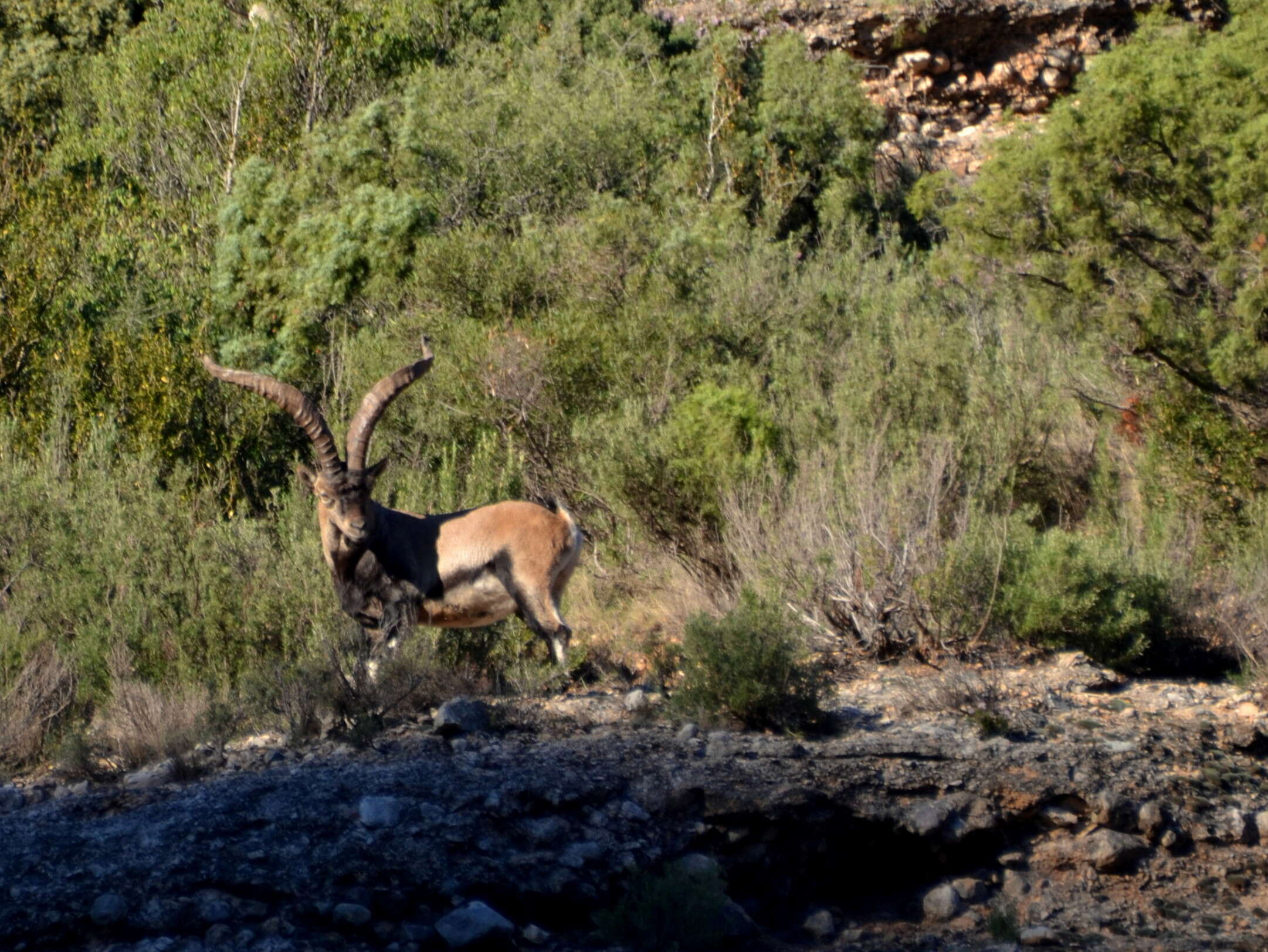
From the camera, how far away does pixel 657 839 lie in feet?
20.2

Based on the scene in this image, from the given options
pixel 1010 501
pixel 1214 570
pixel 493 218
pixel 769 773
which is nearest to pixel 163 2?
pixel 493 218

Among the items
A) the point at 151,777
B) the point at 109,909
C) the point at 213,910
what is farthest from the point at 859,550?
the point at 109,909

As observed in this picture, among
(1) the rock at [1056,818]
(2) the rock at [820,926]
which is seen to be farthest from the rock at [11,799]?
(1) the rock at [1056,818]

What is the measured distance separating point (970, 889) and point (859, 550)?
3.79 metres

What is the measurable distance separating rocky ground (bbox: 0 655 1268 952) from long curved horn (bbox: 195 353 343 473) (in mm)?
2244

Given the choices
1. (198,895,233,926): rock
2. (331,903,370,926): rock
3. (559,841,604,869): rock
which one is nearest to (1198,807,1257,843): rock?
(559,841,604,869): rock

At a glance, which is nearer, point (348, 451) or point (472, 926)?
point (472, 926)

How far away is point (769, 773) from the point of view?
22.0 ft

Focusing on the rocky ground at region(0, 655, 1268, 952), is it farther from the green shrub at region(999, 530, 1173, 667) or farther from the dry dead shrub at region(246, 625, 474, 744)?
the green shrub at region(999, 530, 1173, 667)

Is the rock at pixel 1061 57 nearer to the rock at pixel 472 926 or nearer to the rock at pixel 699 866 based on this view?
the rock at pixel 699 866

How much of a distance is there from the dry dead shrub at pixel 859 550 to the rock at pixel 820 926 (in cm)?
378

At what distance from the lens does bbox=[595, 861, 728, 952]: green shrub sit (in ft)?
17.1

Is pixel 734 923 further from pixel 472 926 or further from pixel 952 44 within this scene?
pixel 952 44

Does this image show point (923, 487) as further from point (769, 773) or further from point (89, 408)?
point (89, 408)
